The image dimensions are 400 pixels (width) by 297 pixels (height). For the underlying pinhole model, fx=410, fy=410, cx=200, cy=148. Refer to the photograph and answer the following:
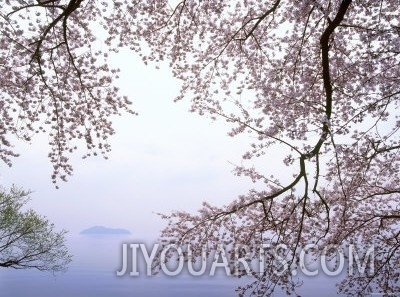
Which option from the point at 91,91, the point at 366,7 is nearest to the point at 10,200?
the point at 91,91

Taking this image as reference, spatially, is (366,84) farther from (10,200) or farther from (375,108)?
(10,200)

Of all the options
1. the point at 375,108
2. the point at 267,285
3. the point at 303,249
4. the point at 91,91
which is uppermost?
the point at 91,91

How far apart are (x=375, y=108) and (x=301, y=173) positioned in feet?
5.61

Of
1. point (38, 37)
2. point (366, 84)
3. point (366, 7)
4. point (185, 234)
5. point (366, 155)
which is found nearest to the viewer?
point (366, 84)

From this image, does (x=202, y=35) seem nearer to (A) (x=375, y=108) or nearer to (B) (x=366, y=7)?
(B) (x=366, y=7)

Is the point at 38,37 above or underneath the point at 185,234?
above

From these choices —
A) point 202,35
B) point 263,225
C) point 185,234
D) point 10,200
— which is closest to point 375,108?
point 263,225

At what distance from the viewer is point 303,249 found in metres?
7.82

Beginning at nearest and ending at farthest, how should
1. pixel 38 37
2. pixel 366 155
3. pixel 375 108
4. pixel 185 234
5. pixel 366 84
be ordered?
1. pixel 366 84
2. pixel 375 108
3. pixel 366 155
4. pixel 38 37
5. pixel 185 234

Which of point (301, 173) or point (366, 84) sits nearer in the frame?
point (366, 84)

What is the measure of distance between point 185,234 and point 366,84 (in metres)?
4.46

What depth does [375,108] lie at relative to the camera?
16.7 ft

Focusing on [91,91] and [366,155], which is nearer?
[366,155]

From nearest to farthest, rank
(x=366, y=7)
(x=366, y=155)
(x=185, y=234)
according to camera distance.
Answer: (x=366, y=155) < (x=366, y=7) < (x=185, y=234)
